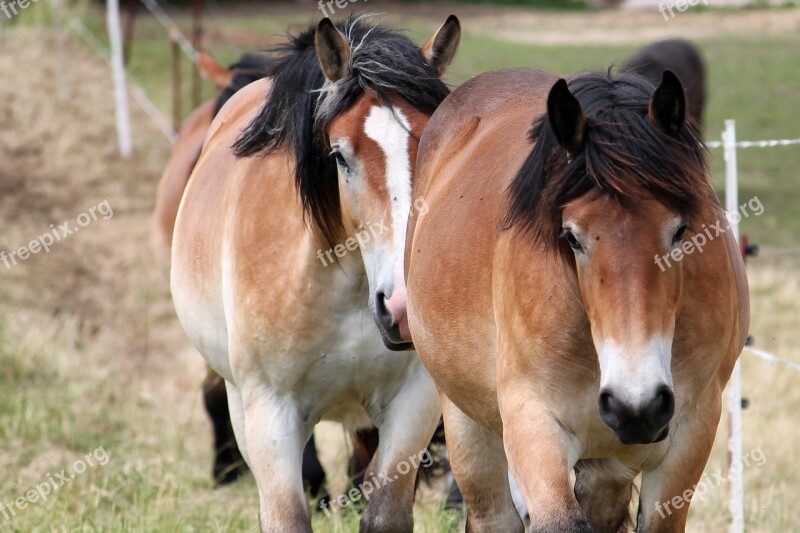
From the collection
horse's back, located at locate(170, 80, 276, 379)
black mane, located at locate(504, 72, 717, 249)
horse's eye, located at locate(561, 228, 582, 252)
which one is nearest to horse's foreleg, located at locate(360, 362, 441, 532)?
horse's back, located at locate(170, 80, 276, 379)

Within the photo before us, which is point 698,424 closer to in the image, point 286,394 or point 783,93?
point 286,394

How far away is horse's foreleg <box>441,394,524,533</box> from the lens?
3.57 metres

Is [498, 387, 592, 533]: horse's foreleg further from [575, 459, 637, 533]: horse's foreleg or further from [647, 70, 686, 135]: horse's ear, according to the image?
[647, 70, 686, 135]: horse's ear

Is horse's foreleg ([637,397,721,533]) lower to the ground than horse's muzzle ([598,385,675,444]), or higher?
lower

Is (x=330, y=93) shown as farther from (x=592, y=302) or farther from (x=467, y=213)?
(x=592, y=302)

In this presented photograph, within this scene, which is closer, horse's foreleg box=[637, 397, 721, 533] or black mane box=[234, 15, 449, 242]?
horse's foreleg box=[637, 397, 721, 533]

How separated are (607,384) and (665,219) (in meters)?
0.41

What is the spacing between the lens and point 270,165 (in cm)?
434

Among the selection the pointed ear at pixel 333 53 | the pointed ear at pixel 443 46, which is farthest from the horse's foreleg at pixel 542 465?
the pointed ear at pixel 443 46

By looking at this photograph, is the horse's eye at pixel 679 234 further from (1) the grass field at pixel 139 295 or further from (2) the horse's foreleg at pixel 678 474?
(1) the grass field at pixel 139 295

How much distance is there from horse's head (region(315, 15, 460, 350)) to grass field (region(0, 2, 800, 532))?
484 mm

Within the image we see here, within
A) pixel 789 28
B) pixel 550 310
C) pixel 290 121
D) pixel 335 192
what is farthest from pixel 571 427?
pixel 789 28

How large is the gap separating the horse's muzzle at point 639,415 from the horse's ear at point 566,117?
0.62 m

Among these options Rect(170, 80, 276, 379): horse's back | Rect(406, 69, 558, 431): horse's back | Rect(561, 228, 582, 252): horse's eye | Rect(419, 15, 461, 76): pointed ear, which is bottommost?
Rect(170, 80, 276, 379): horse's back
